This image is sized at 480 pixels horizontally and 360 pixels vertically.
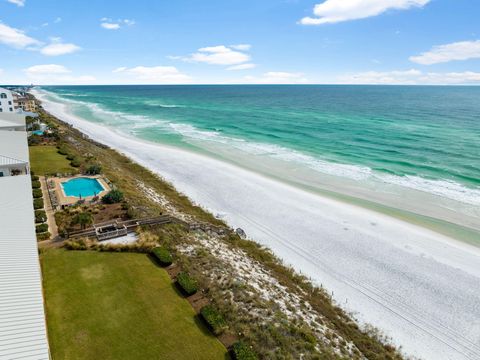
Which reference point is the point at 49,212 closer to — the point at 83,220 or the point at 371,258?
the point at 83,220

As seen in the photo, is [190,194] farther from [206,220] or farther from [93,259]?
[93,259]

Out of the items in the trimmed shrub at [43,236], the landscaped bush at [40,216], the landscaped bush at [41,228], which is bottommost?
the trimmed shrub at [43,236]

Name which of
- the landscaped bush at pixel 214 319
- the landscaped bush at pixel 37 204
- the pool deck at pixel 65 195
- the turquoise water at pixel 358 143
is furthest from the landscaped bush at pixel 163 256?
the turquoise water at pixel 358 143

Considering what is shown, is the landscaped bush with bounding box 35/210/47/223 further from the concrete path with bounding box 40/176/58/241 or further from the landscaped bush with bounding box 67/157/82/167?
the landscaped bush with bounding box 67/157/82/167

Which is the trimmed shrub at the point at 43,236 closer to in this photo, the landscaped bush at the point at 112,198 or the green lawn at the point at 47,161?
the landscaped bush at the point at 112,198

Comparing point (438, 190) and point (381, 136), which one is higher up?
point (381, 136)

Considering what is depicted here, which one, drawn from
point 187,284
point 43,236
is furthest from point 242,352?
point 43,236

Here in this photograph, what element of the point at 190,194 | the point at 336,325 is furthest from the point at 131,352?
the point at 190,194
